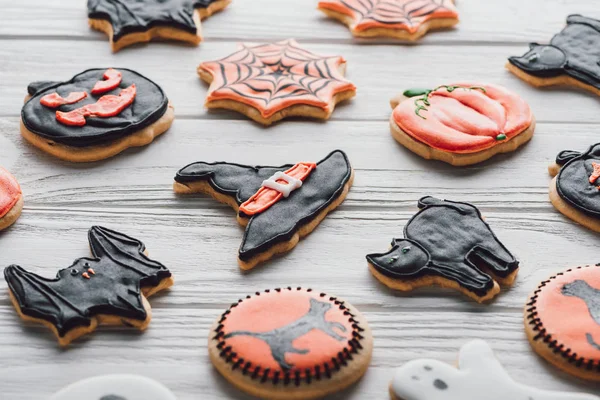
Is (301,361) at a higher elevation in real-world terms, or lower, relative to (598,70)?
lower

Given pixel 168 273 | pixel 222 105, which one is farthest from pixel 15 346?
pixel 222 105

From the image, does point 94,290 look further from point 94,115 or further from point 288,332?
point 94,115

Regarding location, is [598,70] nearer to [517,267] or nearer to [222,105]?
[517,267]

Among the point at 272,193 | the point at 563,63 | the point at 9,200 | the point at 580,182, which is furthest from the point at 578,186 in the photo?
the point at 9,200

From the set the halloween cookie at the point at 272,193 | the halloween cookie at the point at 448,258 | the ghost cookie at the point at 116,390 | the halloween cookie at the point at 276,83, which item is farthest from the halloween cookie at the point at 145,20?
the ghost cookie at the point at 116,390

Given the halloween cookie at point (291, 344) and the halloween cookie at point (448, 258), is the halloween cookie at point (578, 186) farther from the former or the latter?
the halloween cookie at point (291, 344)
